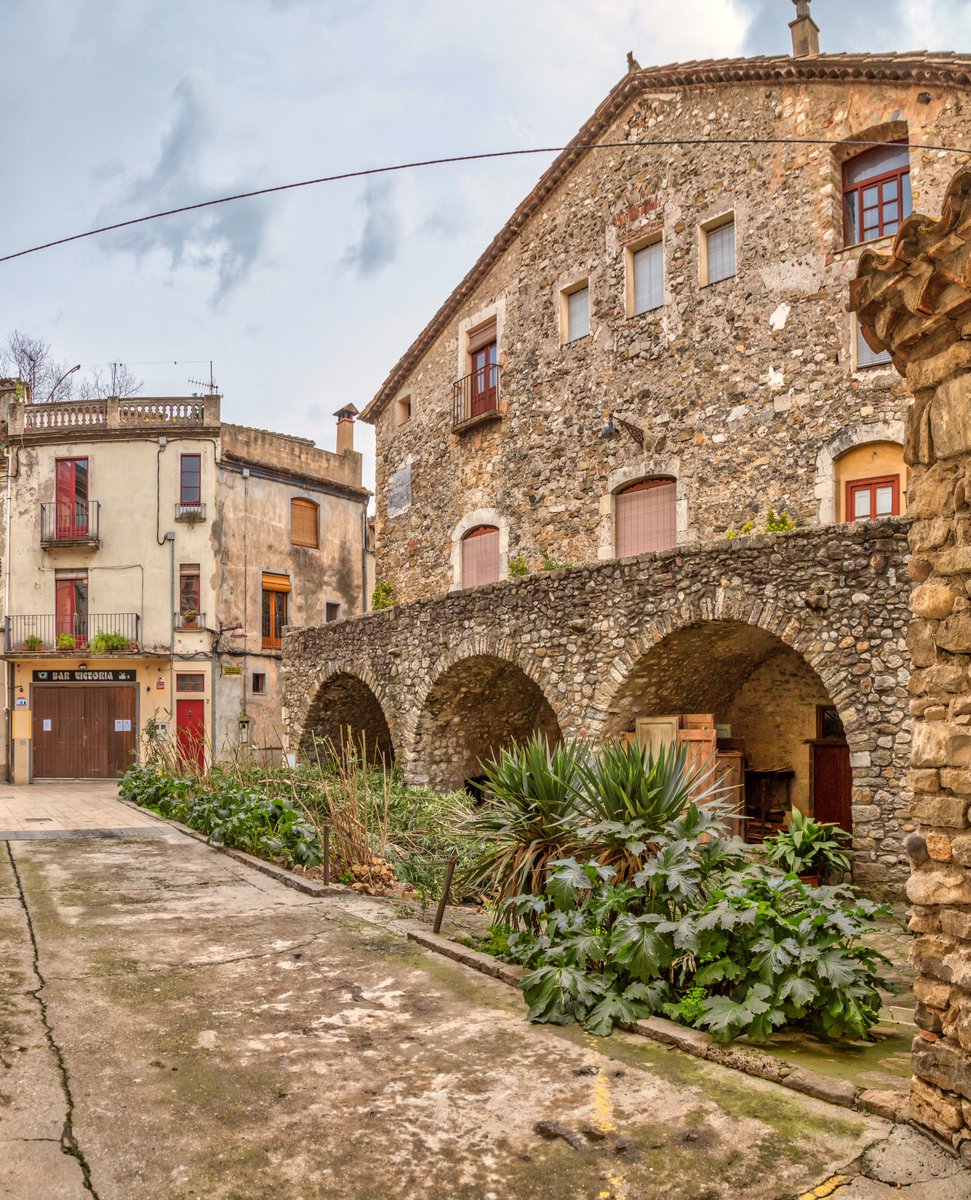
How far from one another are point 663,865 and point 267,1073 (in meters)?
2.24

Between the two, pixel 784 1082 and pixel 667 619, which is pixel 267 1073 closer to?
pixel 784 1082

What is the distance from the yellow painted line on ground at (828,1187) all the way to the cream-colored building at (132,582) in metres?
22.0

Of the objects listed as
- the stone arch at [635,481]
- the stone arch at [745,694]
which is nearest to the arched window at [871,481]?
the stone arch at [745,694]

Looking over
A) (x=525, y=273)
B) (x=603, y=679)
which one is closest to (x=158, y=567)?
(x=525, y=273)

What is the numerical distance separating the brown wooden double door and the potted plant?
19569 millimetres

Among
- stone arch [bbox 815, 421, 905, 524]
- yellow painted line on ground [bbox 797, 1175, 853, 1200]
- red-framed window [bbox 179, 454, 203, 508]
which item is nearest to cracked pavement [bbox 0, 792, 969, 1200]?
yellow painted line on ground [bbox 797, 1175, 853, 1200]

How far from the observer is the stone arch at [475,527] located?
1686 centimetres

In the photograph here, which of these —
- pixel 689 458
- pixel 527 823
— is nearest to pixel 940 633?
pixel 527 823

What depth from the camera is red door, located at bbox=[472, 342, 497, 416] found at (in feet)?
57.8

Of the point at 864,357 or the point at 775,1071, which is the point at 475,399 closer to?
the point at 864,357

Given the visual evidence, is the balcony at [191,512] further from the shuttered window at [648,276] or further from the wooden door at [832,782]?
the wooden door at [832,782]

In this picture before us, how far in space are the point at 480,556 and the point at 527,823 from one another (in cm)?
1119

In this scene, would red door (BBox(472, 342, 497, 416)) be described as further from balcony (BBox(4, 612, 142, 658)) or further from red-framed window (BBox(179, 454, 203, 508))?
balcony (BBox(4, 612, 142, 658))

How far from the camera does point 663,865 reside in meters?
5.30
